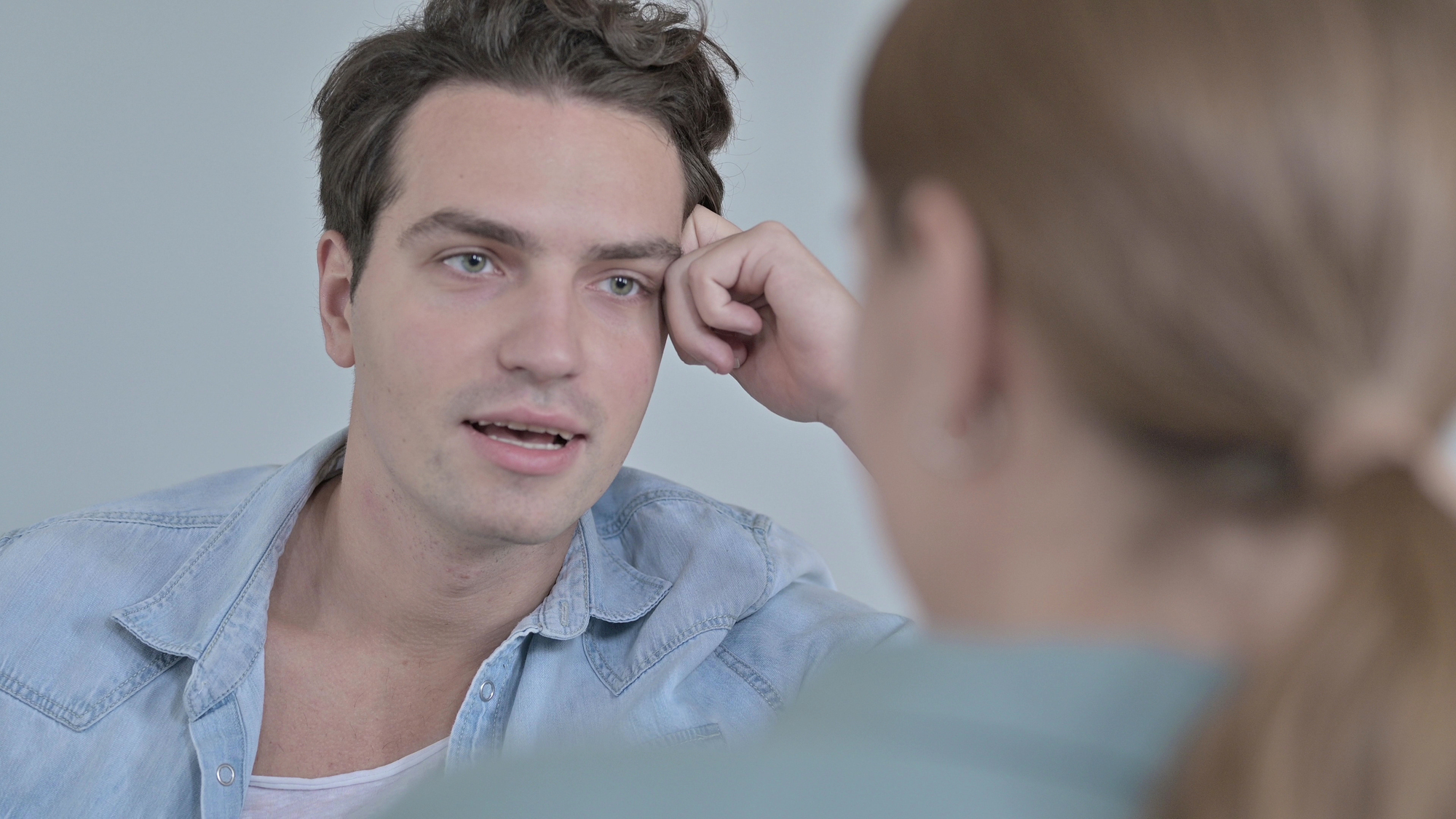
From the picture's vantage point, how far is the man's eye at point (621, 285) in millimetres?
1777

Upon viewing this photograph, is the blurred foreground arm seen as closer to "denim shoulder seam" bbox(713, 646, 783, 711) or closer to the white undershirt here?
"denim shoulder seam" bbox(713, 646, 783, 711)

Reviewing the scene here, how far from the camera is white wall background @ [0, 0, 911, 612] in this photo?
97.0 inches

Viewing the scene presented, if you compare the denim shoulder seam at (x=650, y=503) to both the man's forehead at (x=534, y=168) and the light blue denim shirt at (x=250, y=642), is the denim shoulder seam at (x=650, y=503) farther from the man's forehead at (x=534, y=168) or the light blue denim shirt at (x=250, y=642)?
the man's forehead at (x=534, y=168)

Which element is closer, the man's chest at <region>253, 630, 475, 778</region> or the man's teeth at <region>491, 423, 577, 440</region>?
the man's teeth at <region>491, 423, 577, 440</region>

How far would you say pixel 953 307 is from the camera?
68 cm

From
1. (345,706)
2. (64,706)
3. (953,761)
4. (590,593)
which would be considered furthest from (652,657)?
(953,761)

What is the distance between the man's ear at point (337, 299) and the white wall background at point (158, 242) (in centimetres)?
66

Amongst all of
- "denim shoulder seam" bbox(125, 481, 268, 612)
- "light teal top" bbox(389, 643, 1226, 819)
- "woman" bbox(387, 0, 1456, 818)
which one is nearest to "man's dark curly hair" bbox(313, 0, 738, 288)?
"denim shoulder seam" bbox(125, 481, 268, 612)

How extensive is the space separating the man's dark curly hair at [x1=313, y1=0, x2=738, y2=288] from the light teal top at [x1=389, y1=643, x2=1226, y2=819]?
52.6 inches

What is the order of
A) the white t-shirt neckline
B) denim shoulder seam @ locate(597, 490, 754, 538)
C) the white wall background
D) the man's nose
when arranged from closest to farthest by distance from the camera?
the man's nose
the white t-shirt neckline
denim shoulder seam @ locate(597, 490, 754, 538)
the white wall background

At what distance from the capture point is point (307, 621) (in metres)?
1.88

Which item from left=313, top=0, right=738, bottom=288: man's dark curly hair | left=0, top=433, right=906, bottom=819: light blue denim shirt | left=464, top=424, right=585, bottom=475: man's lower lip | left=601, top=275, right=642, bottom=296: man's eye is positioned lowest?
left=0, top=433, right=906, bottom=819: light blue denim shirt

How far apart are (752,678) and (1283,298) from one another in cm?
137

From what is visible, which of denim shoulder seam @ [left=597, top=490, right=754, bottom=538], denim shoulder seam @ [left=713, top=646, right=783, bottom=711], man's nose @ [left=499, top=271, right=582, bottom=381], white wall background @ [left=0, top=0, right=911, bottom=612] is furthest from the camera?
white wall background @ [left=0, top=0, right=911, bottom=612]
